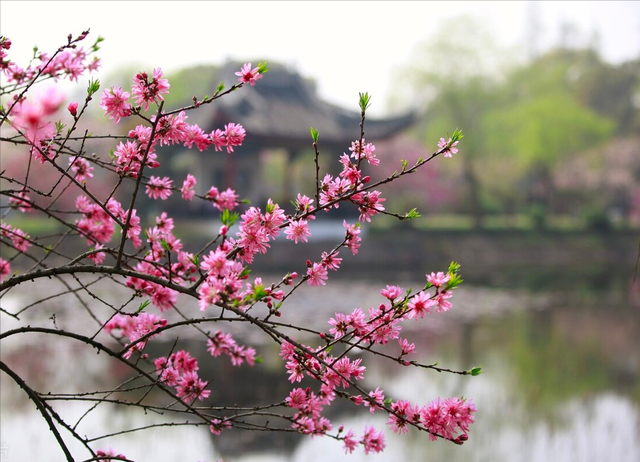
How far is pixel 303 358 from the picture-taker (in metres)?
1.81

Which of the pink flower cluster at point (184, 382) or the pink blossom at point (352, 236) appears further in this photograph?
the pink flower cluster at point (184, 382)

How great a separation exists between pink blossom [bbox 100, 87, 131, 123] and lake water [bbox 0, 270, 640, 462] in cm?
268

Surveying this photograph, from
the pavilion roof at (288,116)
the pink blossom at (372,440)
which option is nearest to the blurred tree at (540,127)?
the pavilion roof at (288,116)

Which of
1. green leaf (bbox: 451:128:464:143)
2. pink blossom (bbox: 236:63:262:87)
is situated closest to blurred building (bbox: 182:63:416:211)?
pink blossom (bbox: 236:63:262:87)

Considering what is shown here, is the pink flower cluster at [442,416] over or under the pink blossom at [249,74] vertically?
under

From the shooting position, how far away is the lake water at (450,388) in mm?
4191

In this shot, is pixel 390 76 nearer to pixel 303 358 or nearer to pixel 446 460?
pixel 446 460

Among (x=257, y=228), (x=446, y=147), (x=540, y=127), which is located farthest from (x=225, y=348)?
(x=540, y=127)

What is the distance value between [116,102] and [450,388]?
4.45m

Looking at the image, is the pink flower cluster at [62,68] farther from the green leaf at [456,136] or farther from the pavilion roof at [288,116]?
the pavilion roof at [288,116]

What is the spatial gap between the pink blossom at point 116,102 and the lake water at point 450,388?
268cm

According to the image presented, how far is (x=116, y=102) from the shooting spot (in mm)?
1867

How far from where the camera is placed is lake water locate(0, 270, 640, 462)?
4.19 meters

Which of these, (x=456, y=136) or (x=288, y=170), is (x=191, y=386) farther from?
(x=288, y=170)
